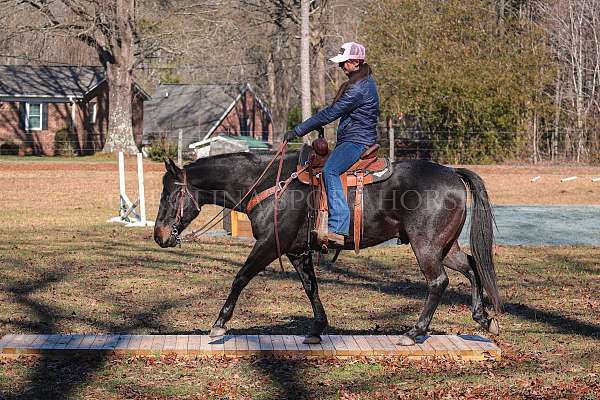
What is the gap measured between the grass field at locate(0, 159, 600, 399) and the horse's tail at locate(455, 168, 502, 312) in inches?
23.3

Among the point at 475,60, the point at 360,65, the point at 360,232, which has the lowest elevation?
the point at 360,232

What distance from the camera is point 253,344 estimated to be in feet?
28.2

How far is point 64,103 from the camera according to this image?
53500mm

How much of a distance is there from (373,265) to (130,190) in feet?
50.3

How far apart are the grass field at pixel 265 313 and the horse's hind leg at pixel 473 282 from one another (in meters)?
0.25

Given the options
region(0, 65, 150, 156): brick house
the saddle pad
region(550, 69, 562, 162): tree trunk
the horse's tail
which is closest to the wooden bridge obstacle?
the horse's tail

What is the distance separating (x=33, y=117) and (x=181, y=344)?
4669 cm

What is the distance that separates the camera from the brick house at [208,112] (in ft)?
213

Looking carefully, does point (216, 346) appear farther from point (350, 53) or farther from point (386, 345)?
point (350, 53)

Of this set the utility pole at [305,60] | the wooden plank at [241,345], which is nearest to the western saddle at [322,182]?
the wooden plank at [241,345]

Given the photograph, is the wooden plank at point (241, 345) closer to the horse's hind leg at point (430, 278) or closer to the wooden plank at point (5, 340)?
the horse's hind leg at point (430, 278)

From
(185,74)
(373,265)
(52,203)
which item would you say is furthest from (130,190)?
(185,74)

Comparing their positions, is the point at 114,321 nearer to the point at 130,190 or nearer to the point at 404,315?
the point at 404,315

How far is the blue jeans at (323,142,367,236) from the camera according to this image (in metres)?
8.84
